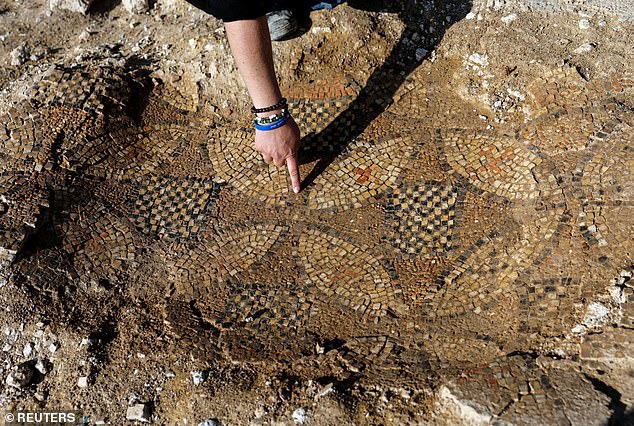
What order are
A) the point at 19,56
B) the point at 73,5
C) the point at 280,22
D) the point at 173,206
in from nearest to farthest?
the point at 173,206 → the point at 280,22 → the point at 19,56 → the point at 73,5

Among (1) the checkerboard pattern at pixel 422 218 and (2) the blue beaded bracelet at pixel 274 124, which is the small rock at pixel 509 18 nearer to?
(1) the checkerboard pattern at pixel 422 218

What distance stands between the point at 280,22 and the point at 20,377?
2569 millimetres

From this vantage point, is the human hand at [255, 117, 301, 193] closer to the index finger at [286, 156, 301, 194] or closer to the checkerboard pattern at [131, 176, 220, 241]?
the index finger at [286, 156, 301, 194]

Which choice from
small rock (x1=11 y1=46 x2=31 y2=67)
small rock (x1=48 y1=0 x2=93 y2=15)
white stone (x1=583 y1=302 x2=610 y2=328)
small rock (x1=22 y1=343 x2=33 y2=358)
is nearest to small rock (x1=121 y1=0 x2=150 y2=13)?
small rock (x1=48 y1=0 x2=93 y2=15)

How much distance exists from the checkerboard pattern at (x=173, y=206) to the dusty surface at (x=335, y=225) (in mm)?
14

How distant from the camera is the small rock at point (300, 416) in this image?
2.57m

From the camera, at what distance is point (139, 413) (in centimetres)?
272

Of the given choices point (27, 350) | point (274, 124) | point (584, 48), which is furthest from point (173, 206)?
point (584, 48)

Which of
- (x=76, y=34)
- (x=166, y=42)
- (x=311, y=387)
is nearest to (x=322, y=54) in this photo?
(x=166, y=42)

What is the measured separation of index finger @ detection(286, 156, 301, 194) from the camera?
11.3 ft

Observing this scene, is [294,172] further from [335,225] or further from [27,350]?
[27,350]

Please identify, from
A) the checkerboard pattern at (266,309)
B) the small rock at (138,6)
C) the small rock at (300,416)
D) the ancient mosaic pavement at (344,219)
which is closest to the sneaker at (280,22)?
the ancient mosaic pavement at (344,219)

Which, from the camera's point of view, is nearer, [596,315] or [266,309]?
[596,315]

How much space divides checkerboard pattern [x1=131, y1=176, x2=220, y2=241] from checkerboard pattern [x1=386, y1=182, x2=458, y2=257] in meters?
1.10
